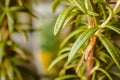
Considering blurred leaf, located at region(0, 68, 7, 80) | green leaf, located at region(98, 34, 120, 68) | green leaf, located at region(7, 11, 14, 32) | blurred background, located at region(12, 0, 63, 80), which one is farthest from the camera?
blurred background, located at region(12, 0, 63, 80)

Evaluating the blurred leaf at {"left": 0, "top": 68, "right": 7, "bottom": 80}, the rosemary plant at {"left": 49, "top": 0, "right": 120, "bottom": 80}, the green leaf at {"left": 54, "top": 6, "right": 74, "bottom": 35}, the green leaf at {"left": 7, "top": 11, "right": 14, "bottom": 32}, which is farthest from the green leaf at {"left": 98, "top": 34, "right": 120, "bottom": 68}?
the blurred leaf at {"left": 0, "top": 68, "right": 7, "bottom": 80}

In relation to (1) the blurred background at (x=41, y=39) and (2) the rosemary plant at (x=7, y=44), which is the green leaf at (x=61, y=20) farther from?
(1) the blurred background at (x=41, y=39)

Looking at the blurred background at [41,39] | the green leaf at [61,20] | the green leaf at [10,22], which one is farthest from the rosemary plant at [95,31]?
the blurred background at [41,39]

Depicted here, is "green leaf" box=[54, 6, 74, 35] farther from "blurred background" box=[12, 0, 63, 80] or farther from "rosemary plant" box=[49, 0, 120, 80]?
"blurred background" box=[12, 0, 63, 80]

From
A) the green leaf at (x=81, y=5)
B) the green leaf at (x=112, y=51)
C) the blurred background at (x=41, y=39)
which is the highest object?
the green leaf at (x=81, y=5)

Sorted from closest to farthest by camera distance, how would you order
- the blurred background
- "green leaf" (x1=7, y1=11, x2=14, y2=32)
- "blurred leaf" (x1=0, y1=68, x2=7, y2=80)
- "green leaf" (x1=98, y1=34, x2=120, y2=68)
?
"green leaf" (x1=98, y1=34, x2=120, y2=68)
"green leaf" (x1=7, y1=11, x2=14, y2=32)
"blurred leaf" (x1=0, y1=68, x2=7, y2=80)
the blurred background

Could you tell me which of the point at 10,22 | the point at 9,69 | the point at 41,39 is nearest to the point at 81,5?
the point at 10,22

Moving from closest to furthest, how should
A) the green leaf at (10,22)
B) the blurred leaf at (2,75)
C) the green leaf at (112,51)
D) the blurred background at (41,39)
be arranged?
the green leaf at (112,51) < the green leaf at (10,22) < the blurred leaf at (2,75) < the blurred background at (41,39)

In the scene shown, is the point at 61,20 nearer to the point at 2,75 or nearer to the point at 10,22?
the point at 10,22

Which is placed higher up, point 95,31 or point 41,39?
point 95,31

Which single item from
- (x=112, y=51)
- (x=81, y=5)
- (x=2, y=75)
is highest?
(x=81, y=5)

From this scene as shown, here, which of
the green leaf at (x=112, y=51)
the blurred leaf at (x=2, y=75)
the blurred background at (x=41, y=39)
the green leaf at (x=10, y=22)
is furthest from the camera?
the blurred background at (x=41, y=39)
